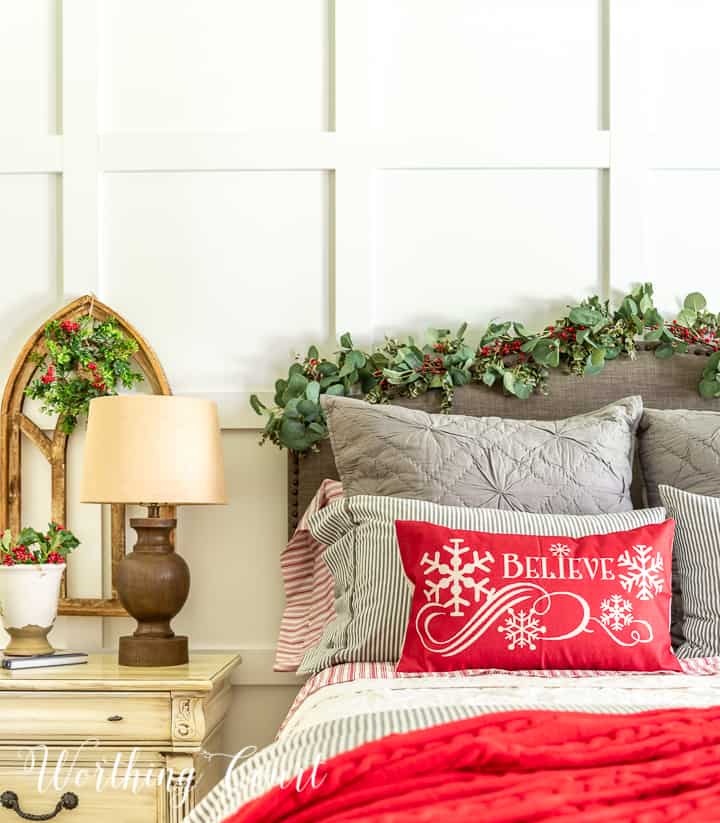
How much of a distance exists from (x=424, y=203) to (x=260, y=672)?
1311 millimetres

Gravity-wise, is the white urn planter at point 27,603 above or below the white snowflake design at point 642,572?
below

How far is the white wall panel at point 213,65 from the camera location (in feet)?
8.71

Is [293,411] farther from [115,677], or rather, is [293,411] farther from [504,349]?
[115,677]

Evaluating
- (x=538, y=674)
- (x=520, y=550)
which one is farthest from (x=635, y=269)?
(x=538, y=674)

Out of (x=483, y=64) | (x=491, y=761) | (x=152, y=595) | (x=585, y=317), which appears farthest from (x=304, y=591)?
(x=483, y=64)

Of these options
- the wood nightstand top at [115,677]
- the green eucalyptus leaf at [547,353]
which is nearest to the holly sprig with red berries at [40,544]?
the wood nightstand top at [115,677]

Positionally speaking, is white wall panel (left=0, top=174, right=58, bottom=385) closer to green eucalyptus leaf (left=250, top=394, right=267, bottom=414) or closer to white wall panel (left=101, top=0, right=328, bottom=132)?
white wall panel (left=101, top=0, right=328, bottom=132)

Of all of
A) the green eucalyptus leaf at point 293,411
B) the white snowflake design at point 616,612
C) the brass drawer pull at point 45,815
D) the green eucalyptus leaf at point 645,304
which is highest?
the green eucalyptus leaf at point 645,304

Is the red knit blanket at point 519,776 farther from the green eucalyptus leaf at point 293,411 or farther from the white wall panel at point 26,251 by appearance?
the white wall panel at point 26,251

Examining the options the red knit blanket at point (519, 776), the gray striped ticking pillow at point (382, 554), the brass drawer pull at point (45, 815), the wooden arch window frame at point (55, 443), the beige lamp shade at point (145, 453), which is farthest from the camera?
the wooden arch window frame at point (55, 443)

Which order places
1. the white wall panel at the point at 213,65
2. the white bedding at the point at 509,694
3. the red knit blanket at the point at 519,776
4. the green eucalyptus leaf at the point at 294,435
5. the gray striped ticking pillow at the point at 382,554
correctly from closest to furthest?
the red knit blanket at the point at 519,776 → the white bedding at the point at 509,694 → the gray striped ticking pillow at the point at 382,554 → the green eucalyptus leaf at the point at 294,435 → the white wall panel at the point at 213,65

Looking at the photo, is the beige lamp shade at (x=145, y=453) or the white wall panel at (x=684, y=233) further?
the white wall panel at (x=684, y=233)

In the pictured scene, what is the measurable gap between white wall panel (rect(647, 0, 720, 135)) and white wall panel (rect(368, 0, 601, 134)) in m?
0.17

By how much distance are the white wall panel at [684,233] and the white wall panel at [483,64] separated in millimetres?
272
